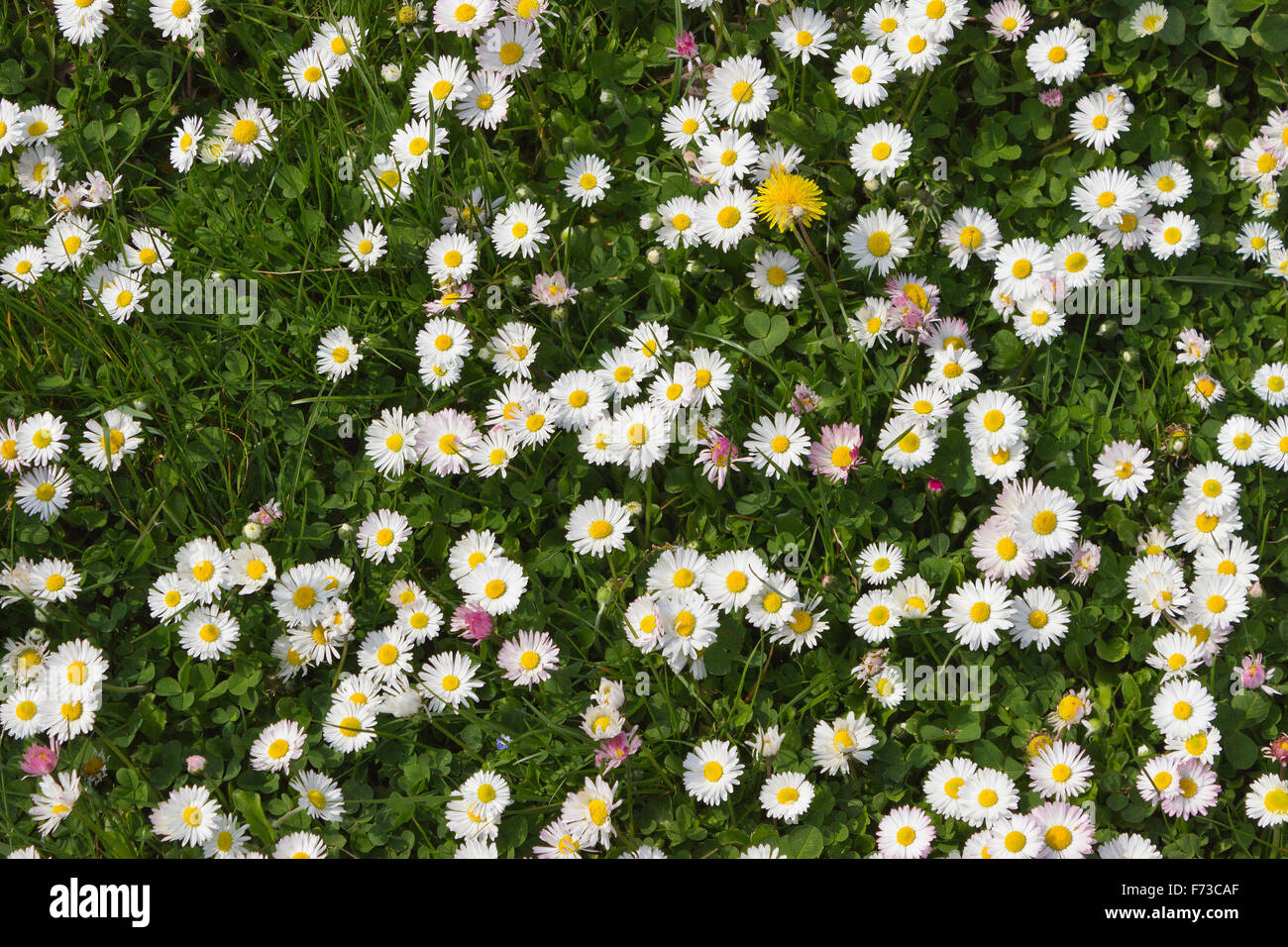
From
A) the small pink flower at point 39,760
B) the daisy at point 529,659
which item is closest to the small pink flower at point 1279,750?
the daisy at point 529,659

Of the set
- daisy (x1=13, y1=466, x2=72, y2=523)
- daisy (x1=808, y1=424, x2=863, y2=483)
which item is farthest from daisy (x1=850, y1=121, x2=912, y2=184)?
daisy (x1=13, y1=466, x2=72, y2=523)

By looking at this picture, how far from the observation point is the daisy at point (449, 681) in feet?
10.7

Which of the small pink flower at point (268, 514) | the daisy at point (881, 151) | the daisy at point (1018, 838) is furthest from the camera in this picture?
the daisy at point (881, 151)

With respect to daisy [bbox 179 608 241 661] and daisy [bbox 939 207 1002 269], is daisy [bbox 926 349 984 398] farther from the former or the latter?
daisy [bbox 179 608 241 661]

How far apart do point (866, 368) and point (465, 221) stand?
1.35m

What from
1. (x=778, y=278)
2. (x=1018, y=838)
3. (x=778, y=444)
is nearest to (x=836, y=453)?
(x=778, y=444)

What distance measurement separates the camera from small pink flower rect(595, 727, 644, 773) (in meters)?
3.14

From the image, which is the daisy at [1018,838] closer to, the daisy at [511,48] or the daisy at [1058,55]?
the daisy at [1058,55]

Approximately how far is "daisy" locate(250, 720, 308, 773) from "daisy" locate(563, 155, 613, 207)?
184 cm

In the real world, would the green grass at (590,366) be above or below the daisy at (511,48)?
below

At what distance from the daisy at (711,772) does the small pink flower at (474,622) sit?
68cm

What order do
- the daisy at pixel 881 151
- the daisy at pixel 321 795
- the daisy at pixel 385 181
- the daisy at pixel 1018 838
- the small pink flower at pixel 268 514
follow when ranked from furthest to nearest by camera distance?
the daisy at pixel 385 181 → the daisy at pixel 881 151 → the small pink flower at pixel 268 514 → the daisy at pixel 321 795 → the daisy at pixel 1018 838

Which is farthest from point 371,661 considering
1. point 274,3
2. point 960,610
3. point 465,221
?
point 274,3
